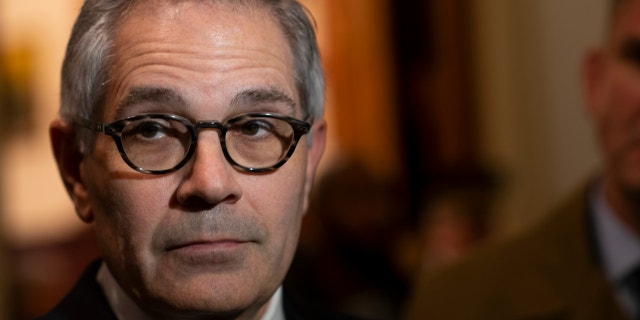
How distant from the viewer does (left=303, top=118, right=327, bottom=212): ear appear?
187 centimetres

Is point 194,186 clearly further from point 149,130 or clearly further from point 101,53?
point 101,53

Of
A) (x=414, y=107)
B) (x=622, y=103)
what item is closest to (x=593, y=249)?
(x=622, y=103)

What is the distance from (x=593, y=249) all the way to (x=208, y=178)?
139 cm

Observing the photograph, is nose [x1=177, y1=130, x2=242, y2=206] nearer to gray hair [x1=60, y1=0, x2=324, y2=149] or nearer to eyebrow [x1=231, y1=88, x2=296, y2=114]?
eyebrow [x1=231, y1=88, x2=296, y2=114]

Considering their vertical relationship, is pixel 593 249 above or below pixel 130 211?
below

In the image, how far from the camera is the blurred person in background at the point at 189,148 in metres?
1.62

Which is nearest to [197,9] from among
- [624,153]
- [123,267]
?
[123,267]

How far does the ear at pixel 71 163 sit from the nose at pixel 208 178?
224 mm

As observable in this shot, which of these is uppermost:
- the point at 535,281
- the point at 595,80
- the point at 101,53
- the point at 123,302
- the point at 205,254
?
the point at 101,53

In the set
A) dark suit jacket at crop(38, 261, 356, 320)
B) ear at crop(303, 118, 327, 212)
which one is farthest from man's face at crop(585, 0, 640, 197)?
dark suit jacket at crop(38, 261, 356, 320)

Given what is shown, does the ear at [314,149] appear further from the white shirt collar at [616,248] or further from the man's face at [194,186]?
the white shirt collar at [616,248]

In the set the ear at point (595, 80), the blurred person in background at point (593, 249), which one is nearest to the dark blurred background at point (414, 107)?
the ear at point (595, 80)

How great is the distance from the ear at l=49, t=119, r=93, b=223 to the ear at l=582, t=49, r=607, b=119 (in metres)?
1.47

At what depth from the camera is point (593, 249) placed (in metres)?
2.73
